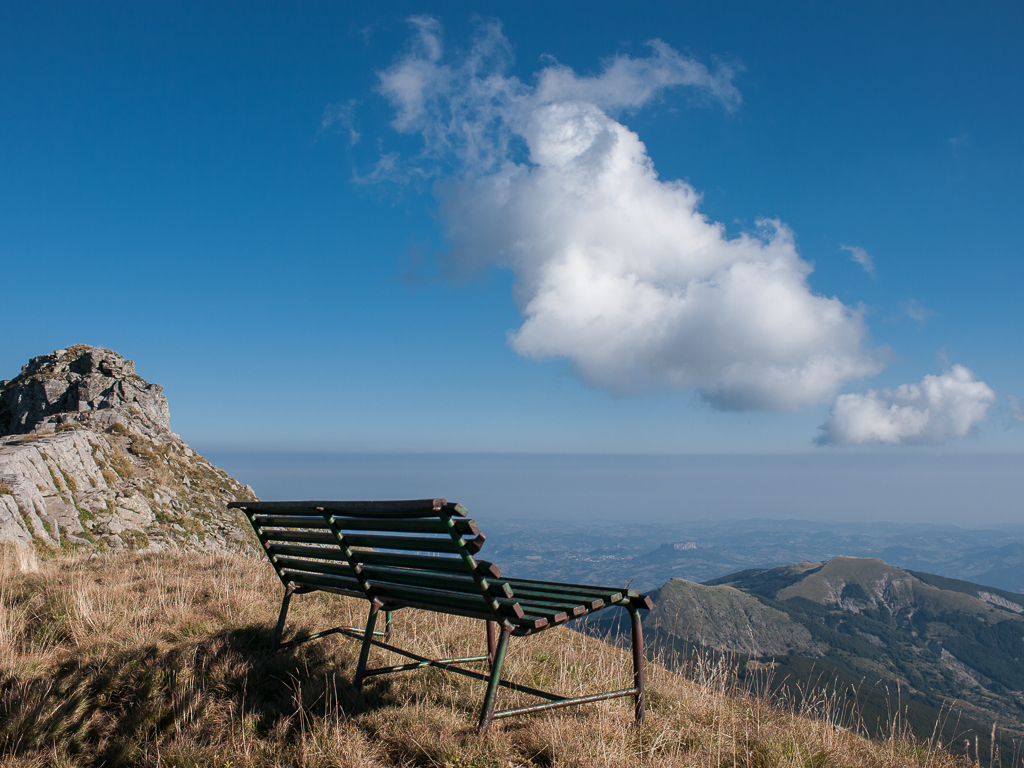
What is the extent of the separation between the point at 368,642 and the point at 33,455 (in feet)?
48.6

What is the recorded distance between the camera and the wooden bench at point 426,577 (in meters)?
3.25

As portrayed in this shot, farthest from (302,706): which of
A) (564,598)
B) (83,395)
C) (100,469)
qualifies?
(83,395)

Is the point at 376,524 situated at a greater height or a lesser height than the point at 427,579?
greater

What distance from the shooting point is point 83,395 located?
2662 centimetres

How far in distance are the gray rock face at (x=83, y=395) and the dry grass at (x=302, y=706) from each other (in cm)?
2283

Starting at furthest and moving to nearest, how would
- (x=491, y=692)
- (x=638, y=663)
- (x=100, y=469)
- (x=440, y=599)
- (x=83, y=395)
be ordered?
(x=83, y=395) → (x=100, y=469) → (x=638, y=663) → (x=440, y=599) → (x=491, y=692)

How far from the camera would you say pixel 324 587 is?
15.2ft

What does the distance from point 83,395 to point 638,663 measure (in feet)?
101

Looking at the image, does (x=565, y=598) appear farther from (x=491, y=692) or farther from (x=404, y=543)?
(x=404, y=543)

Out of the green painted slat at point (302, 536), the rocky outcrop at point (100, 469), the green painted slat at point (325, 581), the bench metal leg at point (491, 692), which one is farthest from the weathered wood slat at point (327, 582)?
the rocky outcrop at point (100, 469)

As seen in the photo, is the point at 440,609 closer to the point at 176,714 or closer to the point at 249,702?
the point at 249,702

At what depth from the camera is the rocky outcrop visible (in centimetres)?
1312

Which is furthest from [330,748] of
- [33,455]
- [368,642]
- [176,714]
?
[33,455]

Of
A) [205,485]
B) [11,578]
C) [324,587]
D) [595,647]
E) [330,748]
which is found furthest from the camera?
[205,485]
